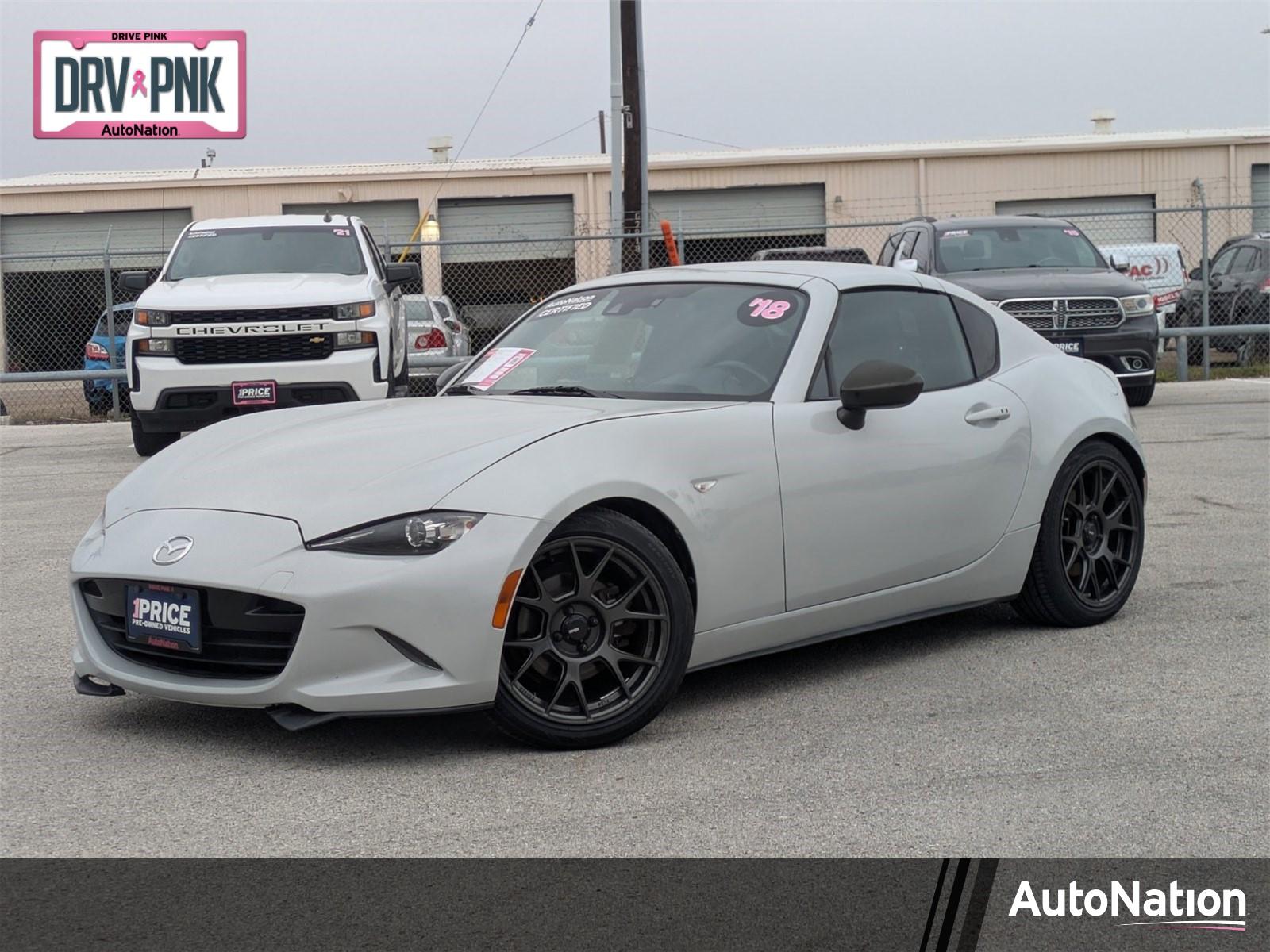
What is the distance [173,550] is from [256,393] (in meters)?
7.55

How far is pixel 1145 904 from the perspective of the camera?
3363 mm

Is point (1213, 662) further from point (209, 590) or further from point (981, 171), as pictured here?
point (981, 171)

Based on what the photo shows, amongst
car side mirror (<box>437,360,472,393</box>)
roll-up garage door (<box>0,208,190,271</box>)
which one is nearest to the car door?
car side mirror (<box>437,360,472,393</box>)

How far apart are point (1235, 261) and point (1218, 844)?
61.5 feet

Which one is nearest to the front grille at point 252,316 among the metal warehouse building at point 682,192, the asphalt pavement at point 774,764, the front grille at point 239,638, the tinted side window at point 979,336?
the asphalt pavement at point 774,764

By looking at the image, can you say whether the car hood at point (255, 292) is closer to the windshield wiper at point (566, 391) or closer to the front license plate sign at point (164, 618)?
the windshield wiper at point (566, 391)

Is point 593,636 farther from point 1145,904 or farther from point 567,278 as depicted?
point 567,278

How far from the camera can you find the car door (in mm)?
5059

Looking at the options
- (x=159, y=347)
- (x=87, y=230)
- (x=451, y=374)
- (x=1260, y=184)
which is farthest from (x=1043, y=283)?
(x=87, y=230)

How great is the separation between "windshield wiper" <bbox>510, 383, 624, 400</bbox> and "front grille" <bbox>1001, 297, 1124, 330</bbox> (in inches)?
366

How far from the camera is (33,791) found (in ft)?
13.6

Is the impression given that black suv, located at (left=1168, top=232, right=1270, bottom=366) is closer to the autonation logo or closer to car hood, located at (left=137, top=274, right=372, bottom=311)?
car hood, located at (left=137, top=274, right=372, bottom=311)

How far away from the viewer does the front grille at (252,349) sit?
1188cm

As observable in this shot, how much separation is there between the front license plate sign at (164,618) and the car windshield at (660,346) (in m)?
1.57
